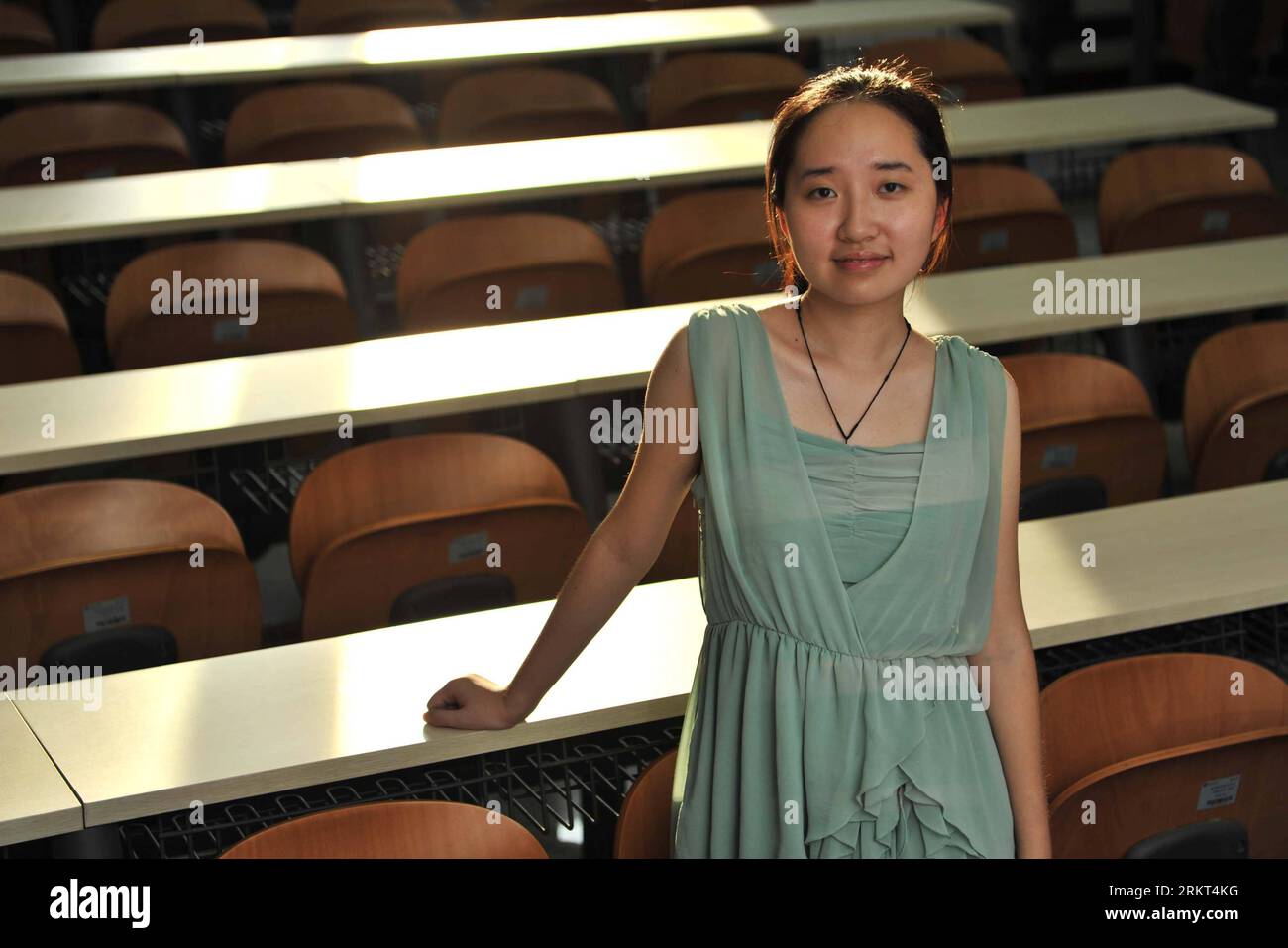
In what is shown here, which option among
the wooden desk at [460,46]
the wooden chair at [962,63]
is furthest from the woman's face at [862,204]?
the wooden chair at [962,63]

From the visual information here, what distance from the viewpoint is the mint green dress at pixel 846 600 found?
1743 millimetres

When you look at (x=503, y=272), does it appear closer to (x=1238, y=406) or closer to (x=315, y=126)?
(x=315, y=126)

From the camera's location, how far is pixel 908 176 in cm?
171

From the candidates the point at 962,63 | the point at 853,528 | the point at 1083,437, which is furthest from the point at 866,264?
the point at 962,63

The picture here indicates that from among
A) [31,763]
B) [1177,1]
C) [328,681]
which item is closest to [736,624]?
[328,681]

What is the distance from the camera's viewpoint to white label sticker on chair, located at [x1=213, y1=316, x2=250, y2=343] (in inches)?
153

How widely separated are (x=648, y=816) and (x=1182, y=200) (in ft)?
10.7

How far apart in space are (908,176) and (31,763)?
1.27 metres

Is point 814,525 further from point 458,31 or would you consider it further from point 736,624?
point 458,31

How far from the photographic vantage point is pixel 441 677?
220 cm

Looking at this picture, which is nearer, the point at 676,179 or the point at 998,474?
the point at 998,474

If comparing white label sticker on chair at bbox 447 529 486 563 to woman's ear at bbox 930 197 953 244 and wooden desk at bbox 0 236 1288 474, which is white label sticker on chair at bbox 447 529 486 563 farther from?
woman's ear at bbox 930 197 953 244

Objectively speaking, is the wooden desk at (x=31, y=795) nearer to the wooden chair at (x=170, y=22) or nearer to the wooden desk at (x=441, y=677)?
the wooden desk at (x=441, y=677)

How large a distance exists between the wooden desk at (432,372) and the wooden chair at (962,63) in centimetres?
220
